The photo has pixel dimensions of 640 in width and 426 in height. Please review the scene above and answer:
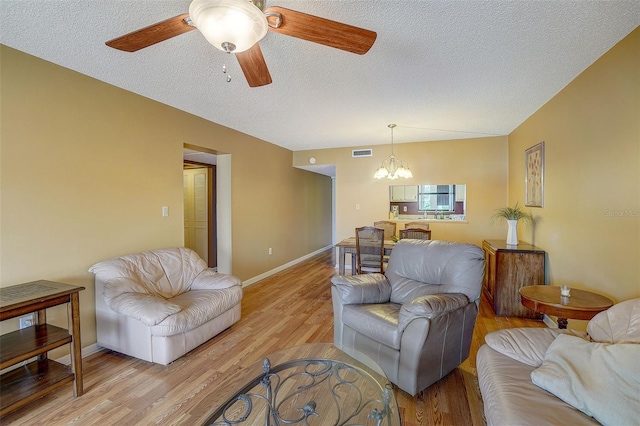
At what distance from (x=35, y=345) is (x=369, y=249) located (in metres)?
3.26

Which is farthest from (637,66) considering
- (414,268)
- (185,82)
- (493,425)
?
(185,82)

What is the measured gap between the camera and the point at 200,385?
2059mm

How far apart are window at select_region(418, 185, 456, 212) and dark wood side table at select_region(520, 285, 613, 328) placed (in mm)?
2995

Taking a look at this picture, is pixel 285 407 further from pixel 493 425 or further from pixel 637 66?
pixel 637 66

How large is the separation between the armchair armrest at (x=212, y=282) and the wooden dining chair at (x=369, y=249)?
170 centimetres

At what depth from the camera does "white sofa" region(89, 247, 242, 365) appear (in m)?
2.26

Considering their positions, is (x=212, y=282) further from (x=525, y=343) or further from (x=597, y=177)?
(x=597, y=177)

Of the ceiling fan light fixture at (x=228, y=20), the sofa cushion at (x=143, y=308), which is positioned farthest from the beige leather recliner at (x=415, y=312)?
the ceiling fan light fixture at (x=228, y=20)

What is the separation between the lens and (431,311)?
5.87 feet

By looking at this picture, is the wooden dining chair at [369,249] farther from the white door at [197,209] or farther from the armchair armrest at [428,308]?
the white door at [197,209]

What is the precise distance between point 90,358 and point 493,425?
303 cm

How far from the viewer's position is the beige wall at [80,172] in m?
2.07

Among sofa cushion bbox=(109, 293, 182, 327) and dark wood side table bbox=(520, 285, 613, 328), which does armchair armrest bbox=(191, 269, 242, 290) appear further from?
dark wood side table bbox=(520, 285, 613, 328)

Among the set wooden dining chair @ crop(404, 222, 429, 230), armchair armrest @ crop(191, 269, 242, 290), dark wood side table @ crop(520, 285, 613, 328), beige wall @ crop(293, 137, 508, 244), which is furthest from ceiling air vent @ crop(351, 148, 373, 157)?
dark wood side table @ crop(520, 285, 613, 328)
